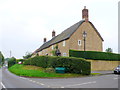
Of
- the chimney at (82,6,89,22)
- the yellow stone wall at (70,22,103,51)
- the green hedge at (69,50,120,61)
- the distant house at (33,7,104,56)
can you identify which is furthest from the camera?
the chimney at (82,6,89,22)

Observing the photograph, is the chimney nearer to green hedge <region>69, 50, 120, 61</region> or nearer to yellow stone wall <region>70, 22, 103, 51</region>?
yellow stone wall <region>70, 22, 103, 51</region>

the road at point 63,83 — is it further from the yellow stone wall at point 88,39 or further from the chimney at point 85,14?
the chimney at point 85,14

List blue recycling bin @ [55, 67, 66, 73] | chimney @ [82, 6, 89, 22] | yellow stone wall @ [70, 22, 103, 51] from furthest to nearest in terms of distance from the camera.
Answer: chimney @ [82, 6, 89, 22] < yellow stone wall @ [70, 22, 103, 51] < blue recycling bin @ [55, 67, 66, 73]

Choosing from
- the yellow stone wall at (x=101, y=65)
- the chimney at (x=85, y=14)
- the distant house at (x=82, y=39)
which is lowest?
the yellow stone wall at (x=101, y=65)

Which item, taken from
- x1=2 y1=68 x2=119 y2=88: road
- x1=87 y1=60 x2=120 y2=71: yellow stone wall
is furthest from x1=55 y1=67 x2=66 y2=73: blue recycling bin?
x1=87 y1=60 x2=120 y2=71: yellow stone wall

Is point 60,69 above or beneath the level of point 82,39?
beneath

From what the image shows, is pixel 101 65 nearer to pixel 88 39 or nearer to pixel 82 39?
pixel 88 39

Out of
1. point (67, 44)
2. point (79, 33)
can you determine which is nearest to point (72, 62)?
point (67, 44)

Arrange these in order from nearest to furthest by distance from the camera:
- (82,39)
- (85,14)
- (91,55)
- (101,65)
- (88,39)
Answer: (91,55)
(101,65)
(82,39)
(85,14)
(88,39)

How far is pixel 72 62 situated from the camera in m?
20.3

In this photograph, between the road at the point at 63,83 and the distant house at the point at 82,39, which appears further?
the distant house at the point at 82,39

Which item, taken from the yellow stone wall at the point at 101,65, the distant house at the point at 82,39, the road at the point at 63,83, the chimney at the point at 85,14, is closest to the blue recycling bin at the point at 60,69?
the road at the point at 63,83

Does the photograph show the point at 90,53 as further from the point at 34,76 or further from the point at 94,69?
the point at 34,76

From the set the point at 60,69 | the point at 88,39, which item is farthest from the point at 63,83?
the point at 88,39
